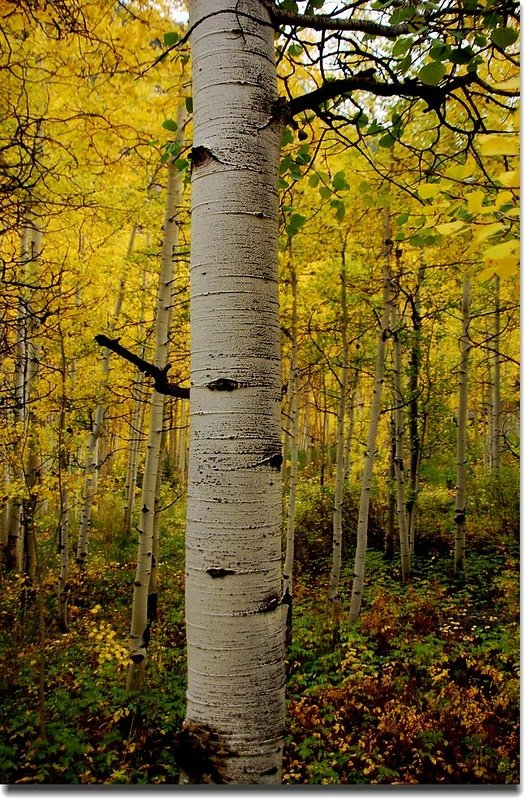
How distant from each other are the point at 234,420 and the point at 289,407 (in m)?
5.34

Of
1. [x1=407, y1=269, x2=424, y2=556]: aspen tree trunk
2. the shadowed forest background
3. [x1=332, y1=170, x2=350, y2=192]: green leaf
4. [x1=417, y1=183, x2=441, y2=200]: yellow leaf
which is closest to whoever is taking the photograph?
[x1=417, y1=183, x2=441, y2=200]: yellow leaf

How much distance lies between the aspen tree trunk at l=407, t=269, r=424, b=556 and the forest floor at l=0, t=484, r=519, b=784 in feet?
4.76

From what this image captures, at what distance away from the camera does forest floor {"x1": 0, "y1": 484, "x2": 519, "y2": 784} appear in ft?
11.4

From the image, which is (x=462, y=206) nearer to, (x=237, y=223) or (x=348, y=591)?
(x=237, y=223)

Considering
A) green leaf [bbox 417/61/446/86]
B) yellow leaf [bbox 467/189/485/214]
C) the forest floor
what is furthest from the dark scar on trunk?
the forest floor

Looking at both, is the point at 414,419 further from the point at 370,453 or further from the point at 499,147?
the point at 499,147

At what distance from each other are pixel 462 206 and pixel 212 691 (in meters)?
1.31

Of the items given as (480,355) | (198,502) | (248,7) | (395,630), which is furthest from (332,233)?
(480,355)

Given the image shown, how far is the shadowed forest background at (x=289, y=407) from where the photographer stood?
75.8 inches

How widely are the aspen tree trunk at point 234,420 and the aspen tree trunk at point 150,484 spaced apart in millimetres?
3300

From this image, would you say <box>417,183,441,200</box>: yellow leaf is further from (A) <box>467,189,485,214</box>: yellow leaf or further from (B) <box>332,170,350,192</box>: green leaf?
(B) <box>332,170,350,192</box>: green leaf

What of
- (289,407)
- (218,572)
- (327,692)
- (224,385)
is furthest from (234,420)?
(289,407)

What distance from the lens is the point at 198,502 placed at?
98cm

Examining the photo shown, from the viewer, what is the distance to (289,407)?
6.29 metres
